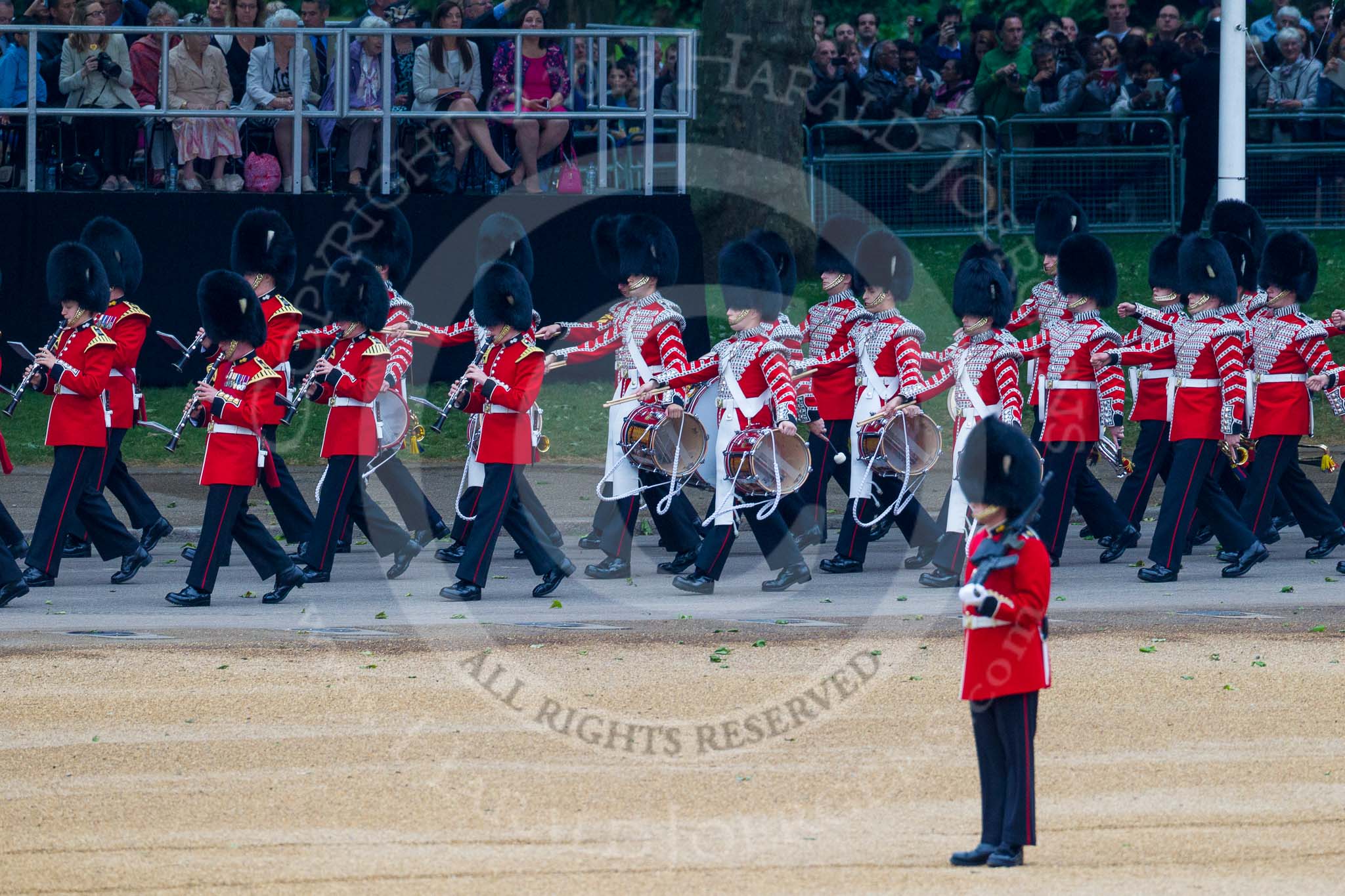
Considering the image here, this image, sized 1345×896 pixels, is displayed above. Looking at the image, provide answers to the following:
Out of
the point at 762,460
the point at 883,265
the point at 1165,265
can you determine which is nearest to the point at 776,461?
the point at 762,460

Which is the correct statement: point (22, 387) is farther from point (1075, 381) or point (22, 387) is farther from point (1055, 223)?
point (1055, 223)

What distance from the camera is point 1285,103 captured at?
656 inches

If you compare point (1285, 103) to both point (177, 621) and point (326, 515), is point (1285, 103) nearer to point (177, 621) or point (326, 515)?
point (326, 515)

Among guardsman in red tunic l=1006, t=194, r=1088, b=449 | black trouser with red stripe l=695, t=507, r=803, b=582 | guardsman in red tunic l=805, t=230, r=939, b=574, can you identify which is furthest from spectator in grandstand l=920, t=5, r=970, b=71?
black trouser with red stripe l=695, t=507, r=803, b=582

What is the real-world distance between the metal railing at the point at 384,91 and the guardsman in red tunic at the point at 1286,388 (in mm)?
5573

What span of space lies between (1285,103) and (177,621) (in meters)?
11.0

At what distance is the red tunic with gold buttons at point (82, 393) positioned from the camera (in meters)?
9.51

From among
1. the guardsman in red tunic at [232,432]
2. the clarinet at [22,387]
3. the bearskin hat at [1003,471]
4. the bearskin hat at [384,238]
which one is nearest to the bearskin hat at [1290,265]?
the bearskin hat at [384,238]

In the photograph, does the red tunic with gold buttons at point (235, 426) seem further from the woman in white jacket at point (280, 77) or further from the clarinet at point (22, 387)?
the woman in white jacket at point (280, 77)

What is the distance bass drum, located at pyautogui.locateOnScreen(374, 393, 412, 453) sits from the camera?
1010 cm

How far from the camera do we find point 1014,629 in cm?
544

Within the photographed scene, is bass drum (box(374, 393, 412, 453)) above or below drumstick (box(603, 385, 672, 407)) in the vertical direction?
below

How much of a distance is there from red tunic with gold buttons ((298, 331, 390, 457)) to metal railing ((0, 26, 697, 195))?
5.11m

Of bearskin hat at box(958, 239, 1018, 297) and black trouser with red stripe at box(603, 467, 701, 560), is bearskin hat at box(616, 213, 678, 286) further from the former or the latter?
bearskin hat at box(958, 239, 1018, 297)
